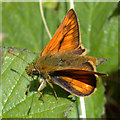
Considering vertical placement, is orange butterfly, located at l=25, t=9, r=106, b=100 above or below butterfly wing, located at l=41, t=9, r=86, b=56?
below

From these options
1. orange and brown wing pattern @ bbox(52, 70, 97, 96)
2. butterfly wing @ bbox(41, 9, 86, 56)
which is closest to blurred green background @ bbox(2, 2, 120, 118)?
orange and brown wing pattern @ bbox(52, 70, 97, 96)

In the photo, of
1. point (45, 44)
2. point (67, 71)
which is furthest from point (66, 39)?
point (45, 44)

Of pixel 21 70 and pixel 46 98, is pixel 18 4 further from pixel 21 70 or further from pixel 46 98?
pixel 46 98

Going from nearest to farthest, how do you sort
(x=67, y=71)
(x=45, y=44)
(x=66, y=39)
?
(x=67, y=71) < (x=66, y=39) < (x=45, y=44)

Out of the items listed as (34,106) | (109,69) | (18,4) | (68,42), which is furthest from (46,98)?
(18,4)

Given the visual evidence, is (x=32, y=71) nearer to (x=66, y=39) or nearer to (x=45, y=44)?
(x=66, y=39)

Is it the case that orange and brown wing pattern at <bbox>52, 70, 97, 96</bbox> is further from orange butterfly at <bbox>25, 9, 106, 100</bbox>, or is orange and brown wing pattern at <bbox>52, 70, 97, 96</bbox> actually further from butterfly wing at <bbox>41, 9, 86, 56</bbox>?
butterfly wing at <bbox>41, 9, 86, 56</bbox>
